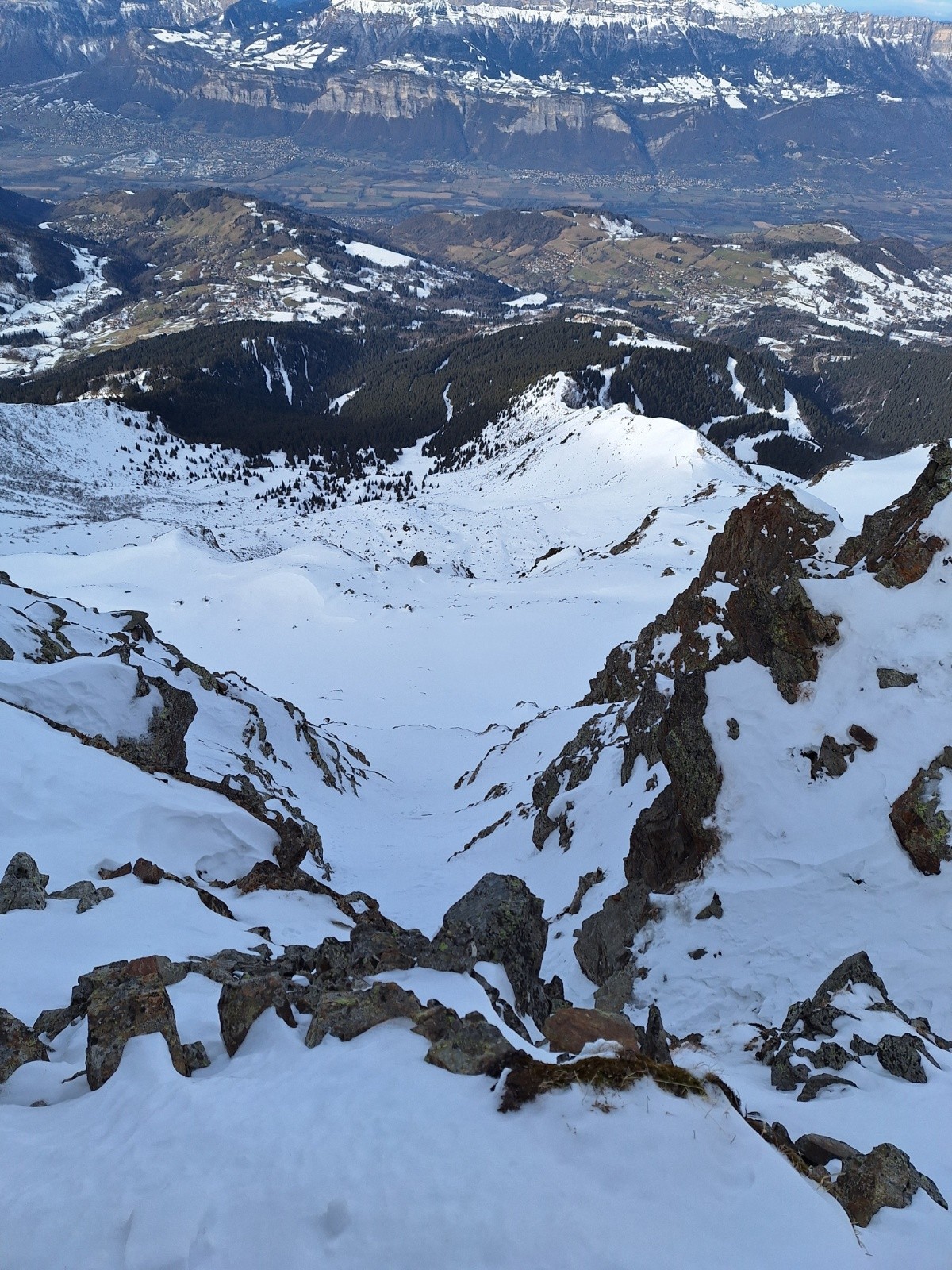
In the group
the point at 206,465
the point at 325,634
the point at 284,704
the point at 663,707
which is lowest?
the point at 206,465

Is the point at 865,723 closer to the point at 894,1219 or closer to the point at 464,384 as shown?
the point at 894,1219

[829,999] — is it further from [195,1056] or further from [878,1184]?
[195,1056]

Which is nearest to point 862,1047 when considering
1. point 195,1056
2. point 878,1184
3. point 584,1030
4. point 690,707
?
point 878,1184

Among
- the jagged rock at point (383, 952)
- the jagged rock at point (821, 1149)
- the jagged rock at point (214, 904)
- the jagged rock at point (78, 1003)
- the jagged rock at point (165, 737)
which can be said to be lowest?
the jagged rock at point (165, 737)

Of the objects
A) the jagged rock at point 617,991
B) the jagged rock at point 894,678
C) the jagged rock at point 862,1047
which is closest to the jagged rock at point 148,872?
the jagged rock at point 617,991

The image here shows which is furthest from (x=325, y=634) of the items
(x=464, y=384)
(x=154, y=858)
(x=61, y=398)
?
(x=61, y=398)

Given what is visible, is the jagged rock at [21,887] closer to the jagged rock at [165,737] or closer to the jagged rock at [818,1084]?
the jagged rock at [165,737]
